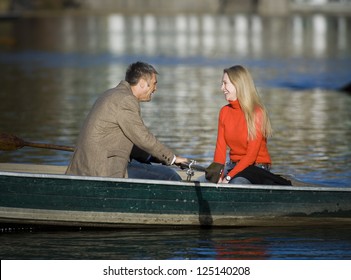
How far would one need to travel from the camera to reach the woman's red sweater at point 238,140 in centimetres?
1378

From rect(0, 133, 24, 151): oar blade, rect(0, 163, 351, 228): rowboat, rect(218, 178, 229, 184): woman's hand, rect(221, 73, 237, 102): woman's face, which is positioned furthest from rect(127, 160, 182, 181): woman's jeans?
rect(0, 133, 24, 151): oar blade

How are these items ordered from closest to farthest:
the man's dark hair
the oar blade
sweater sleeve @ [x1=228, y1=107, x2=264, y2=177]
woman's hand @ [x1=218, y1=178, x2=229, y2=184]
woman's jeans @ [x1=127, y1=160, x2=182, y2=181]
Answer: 1. the man's dark hair
2. sweater sleeve @ [x1=228, y1=107, x2=264, y2=177]
3. woman's hand @ [x1=218, y1=178, x2=229, y2=184]
4. woman's jeans @ [x1=127, y1=160, x2=182, y2=181]
5. the oar blade

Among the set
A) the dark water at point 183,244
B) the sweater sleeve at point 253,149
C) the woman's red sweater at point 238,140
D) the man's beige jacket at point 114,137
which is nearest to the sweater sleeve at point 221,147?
the woman's red sweater at point 238,140

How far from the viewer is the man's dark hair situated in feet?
43.5

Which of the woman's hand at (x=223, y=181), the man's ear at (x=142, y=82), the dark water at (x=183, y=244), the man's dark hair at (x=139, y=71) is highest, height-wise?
the man's dark hair at (x=139, y=71)

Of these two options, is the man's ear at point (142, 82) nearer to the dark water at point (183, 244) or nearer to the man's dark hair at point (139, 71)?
the man's dark hair at point (139, 71)

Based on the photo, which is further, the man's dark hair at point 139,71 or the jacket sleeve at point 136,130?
the jacket sleeve at point 136,130

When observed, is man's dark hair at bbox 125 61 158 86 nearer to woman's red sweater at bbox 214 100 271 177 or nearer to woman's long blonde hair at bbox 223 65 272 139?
woman's long blonde hair at bbox 223 65 272 139

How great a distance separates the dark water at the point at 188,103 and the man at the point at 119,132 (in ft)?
2.75

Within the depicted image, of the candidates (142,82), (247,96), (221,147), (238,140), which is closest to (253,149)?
(238,140)

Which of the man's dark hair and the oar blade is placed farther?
the oar blade

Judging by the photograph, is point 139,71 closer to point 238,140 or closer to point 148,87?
point 148,87

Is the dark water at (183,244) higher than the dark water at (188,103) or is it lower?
higher
